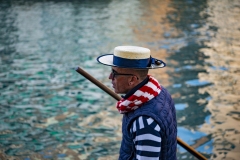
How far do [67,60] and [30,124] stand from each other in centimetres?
504

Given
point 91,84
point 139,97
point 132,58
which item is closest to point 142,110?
point 139,97

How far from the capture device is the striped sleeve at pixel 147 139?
2.16m

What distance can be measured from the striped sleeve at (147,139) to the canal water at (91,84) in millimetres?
3653

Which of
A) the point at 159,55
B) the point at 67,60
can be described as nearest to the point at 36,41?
the point at 67,60

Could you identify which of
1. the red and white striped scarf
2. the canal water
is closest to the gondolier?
the red and white striped scarf

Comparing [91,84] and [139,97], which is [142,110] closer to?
[139,97]

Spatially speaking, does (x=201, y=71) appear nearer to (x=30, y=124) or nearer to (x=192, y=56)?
(x=192, y=56)

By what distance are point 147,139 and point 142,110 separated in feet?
0.60

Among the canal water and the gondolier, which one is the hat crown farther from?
the canal water

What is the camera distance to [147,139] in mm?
2156

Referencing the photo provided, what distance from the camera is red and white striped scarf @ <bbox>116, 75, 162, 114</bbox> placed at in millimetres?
2303

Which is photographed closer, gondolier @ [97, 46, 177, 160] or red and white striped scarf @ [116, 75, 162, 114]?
gondolier @ [97, 46, 177, 160]

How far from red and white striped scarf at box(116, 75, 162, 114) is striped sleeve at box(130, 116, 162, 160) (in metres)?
0.13

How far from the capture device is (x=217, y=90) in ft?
29.5
